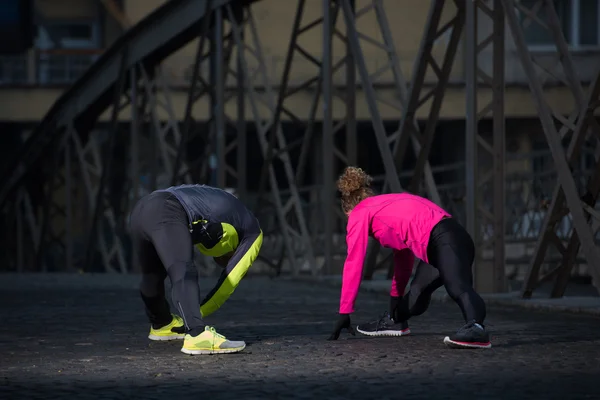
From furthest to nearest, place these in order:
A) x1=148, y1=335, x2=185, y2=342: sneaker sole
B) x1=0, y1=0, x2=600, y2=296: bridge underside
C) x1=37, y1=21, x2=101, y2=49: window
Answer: x1=37, y1=21, x2=101, y2=49: window, x1=0, y1=0, x2=600, y2=296: bridge underside, x1=148, y1=335, x2=185, y2=342: sneaker sole

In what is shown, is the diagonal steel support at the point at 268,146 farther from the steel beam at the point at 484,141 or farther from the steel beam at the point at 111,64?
the steel beam at the point at 484,141

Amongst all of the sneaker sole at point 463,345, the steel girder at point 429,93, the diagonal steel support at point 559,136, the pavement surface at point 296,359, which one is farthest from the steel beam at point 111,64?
the sneaker sole at point 463,345

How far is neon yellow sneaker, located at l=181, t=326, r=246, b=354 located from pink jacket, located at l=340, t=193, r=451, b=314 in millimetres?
914

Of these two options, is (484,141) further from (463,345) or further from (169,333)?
(463,345)

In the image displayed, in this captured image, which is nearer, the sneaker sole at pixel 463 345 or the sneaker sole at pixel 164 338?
the sneaker sole at pixel 463 345

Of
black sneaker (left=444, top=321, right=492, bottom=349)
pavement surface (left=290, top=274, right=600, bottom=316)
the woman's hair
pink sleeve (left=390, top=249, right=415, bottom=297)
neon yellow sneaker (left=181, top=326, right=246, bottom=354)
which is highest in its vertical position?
the woman's hair

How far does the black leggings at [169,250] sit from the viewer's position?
30.3 ft

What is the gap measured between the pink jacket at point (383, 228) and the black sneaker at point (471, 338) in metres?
0.61

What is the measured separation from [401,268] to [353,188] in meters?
0.98

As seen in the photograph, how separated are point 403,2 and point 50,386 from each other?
3267 centimetres

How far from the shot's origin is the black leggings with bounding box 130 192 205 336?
30.3 ft

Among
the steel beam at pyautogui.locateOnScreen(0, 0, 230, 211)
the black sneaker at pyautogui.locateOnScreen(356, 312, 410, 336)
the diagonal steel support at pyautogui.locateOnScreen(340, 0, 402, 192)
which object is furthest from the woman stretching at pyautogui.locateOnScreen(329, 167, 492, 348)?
the steel beam at pyautogui.locateOnScreen(0, 0, 230, 211)

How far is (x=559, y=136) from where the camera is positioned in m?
13.4

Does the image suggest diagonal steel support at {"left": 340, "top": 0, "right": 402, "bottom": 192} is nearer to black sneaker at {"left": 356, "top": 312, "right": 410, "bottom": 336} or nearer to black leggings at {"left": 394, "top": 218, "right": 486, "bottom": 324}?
black sneaker at {"left": 356, "top": 312, "right": 410, "bottom": 336}
